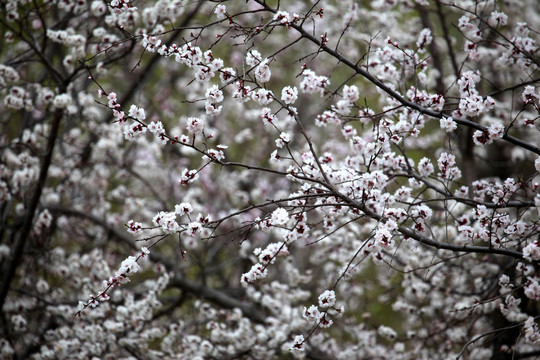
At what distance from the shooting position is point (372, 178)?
133 inches

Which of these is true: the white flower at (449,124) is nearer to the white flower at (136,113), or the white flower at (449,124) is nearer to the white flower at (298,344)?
the white flower at (298,344)

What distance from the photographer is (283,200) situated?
3031 mm

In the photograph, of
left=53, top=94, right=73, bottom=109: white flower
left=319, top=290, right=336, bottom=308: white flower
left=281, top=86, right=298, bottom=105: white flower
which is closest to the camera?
left=319, top=290, right=336, bottom=308: white flower

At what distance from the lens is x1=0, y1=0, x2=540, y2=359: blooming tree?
11.2 feet

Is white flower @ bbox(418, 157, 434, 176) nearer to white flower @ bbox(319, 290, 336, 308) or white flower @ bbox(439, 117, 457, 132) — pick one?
white flower @ bbox(439, 117, 457, 132)

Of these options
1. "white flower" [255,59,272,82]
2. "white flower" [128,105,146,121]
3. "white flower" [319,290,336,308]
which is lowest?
"white flower" [319,290,336,308]

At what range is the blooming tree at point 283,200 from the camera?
341 centimetres

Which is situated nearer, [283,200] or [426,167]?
[283,200]

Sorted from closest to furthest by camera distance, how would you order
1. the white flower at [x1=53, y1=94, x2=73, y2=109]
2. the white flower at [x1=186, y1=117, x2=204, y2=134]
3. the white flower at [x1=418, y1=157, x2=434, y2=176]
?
the white flower at [x1=186, y1=117, x2=204, y2=134] < the white flower at [x1=418, y1=157, x2=434, y2=176] < the white flower at [x1=53, y1=94, x2=73, y2=109]

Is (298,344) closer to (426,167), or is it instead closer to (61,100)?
(426,167)

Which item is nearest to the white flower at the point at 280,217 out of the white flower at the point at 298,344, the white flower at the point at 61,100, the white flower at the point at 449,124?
the white flower at the point at 298,344

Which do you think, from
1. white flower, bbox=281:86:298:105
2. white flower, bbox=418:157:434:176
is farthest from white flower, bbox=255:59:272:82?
white flower, bbox=418:157:434:176

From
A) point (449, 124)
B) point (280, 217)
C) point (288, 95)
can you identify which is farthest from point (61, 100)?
point (449, 124)

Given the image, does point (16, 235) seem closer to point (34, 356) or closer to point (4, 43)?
point (34, 356)
